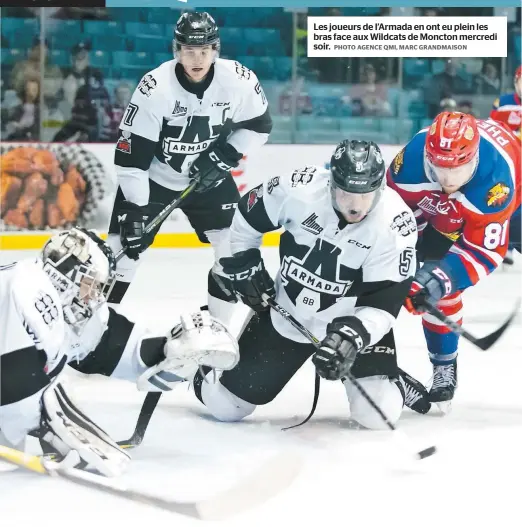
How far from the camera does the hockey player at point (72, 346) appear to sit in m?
2.23

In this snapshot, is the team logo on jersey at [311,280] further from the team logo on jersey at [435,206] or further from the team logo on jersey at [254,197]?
the team logo on jersey at [435,206]

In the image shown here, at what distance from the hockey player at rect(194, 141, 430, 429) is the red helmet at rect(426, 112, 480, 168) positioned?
248 mm

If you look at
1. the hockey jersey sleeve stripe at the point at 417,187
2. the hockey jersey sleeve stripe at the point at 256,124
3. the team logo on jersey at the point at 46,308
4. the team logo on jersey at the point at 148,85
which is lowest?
the team logo on jersey at the point at 46,308

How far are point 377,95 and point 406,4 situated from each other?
1.94 metres

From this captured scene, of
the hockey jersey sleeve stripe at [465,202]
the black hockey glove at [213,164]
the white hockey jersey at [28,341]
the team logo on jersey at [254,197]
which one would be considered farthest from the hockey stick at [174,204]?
the white hockey jersey at [28,341]

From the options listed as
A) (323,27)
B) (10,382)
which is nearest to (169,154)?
(323,27)

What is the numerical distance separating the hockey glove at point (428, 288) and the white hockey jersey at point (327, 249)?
0.19 meters

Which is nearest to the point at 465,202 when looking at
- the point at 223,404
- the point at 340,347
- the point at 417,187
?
the point at 417,187

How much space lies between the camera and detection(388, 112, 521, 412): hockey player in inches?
119

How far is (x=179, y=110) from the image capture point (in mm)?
3629

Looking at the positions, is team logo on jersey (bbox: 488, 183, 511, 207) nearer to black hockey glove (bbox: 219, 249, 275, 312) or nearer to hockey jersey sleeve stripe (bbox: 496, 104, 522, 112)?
black hockey glove (bbox: 219, 249, 275, 312)

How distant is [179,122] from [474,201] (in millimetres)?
1056

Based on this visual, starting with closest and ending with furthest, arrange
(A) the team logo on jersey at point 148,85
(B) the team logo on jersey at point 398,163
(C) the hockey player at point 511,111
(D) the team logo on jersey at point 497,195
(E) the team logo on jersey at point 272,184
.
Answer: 1. (E) the team logo on jersey at point 272,184
2. (D) the team logo on jersey at point 497,195
3. (B) the team logo on jersey at point 398,163
4. (A) the team logo on jersey at point 148,85
5. (C) the hockey player at point 511,111

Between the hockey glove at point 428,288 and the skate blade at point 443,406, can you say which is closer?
the hockey glove at point 428,288
